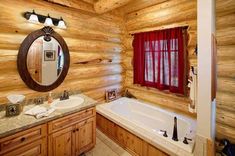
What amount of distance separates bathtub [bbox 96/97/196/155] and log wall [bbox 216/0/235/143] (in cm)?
46

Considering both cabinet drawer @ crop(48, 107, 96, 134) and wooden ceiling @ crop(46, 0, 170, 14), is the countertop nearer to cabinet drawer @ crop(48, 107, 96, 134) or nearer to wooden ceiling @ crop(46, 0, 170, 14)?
cabinet drawer @ crop(48, 107, 96, 134)

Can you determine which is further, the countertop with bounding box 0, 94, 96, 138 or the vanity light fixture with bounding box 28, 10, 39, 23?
the vanity light fixture with bounding box 28, 10, 39, 23

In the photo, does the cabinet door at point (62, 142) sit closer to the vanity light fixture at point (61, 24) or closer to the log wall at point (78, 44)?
the log wall at point (78, 44)

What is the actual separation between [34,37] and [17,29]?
226 mm

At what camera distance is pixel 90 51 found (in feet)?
10.1

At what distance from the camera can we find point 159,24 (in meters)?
3.05

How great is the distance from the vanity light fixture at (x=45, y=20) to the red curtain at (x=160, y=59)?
1743 mm

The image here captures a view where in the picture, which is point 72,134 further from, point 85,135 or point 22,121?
point 22,121

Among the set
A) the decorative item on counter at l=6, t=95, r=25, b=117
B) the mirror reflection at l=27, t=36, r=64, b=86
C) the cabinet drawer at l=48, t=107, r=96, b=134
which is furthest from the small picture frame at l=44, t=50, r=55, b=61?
the cabinet drawer at l=48, t=107, r=96, b=134

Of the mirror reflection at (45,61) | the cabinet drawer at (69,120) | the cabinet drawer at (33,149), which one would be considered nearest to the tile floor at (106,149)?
the cabinet drawer at (69,120)

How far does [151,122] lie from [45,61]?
2.37 meters

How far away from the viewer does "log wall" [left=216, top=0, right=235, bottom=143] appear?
2164 mm

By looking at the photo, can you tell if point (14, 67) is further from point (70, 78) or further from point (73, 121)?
point (73, 121)

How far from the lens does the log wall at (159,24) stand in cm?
261
